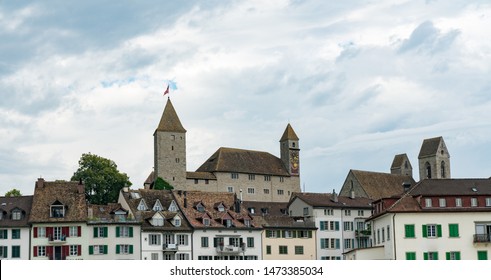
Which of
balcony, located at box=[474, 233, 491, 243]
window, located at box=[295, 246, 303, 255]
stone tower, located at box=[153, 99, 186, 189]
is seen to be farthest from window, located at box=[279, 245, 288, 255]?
stone tower, located at box=[153, 99, 186, 189]

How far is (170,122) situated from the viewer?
192 metres

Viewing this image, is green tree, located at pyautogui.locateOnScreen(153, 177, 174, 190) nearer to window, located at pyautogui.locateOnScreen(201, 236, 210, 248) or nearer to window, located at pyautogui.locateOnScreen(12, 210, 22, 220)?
window, located at pyautogui.locateOnScreen(201, 236, 210, 248)

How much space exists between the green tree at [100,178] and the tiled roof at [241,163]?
1498 inches

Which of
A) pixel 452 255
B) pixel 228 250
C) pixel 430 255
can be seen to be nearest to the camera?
pixel 430 255

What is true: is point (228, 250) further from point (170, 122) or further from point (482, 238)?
point (170, 122)

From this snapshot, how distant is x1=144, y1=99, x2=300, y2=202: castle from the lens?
182625 mm

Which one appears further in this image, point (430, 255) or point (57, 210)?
point (57, 210)

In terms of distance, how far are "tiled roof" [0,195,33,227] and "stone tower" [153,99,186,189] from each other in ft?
218

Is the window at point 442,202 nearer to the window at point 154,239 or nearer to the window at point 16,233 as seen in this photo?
the window at point 154,239

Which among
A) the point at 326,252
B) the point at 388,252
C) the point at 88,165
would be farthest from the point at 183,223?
the point at 88,165

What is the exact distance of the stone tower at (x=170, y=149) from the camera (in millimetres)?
181750

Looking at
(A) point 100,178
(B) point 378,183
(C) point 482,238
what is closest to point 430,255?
(C) point 482,238

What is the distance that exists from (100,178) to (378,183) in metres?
60.1
